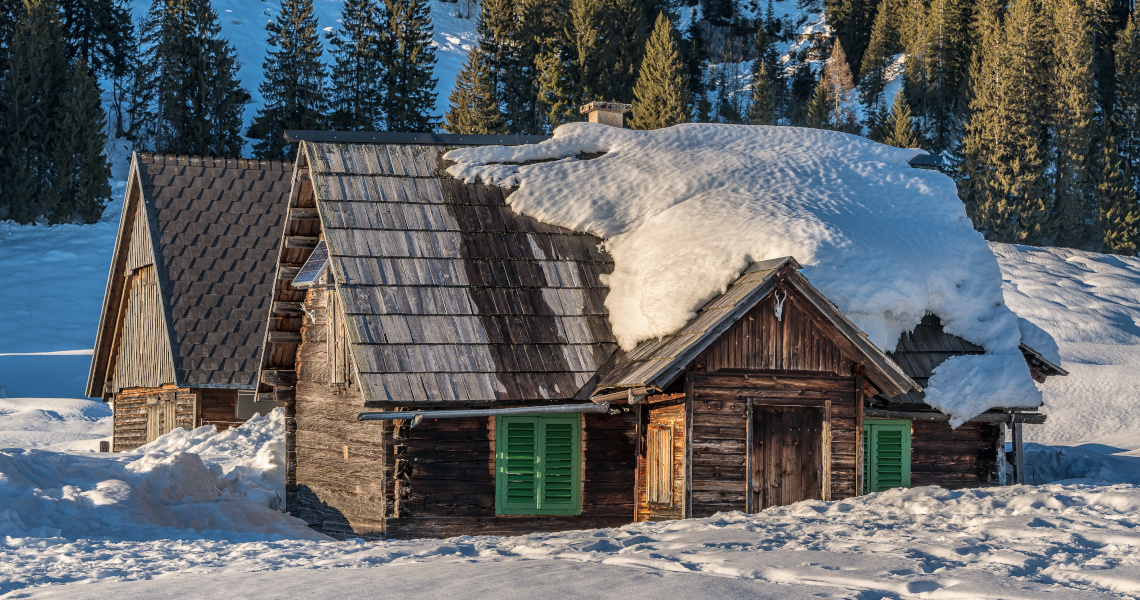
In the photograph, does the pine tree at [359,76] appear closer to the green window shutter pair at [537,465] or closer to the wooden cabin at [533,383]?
the wooden cabin at [533,383]

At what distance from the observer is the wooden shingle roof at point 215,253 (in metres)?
21.6

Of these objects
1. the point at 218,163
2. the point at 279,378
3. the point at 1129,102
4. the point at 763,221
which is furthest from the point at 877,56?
the point at 279,378

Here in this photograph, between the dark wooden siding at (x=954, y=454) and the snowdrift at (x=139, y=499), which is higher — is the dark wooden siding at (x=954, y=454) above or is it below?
above

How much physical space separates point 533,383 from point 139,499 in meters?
4.88

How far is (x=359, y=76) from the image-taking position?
63.0 m

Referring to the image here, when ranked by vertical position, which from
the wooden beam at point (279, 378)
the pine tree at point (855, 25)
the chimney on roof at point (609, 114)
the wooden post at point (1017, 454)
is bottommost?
the wooden post at point (1017, 454)

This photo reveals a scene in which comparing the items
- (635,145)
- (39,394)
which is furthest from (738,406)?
(39,394)

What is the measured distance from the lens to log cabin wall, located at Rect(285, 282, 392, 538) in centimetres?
1428

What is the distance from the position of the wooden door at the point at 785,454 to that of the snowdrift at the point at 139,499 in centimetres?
552

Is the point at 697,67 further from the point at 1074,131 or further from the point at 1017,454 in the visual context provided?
the point at 1017,454

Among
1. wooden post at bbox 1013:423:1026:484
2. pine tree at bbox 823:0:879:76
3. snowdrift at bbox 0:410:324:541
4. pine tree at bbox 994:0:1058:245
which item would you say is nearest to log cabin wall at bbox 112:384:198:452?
snowdrift at bbox 0:410:324:541

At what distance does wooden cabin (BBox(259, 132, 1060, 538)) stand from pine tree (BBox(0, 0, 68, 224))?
A: 1631 inches

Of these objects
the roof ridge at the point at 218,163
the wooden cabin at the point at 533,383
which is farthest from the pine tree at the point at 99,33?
the wooden cabin at the point at 533,383

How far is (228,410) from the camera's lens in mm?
22094
